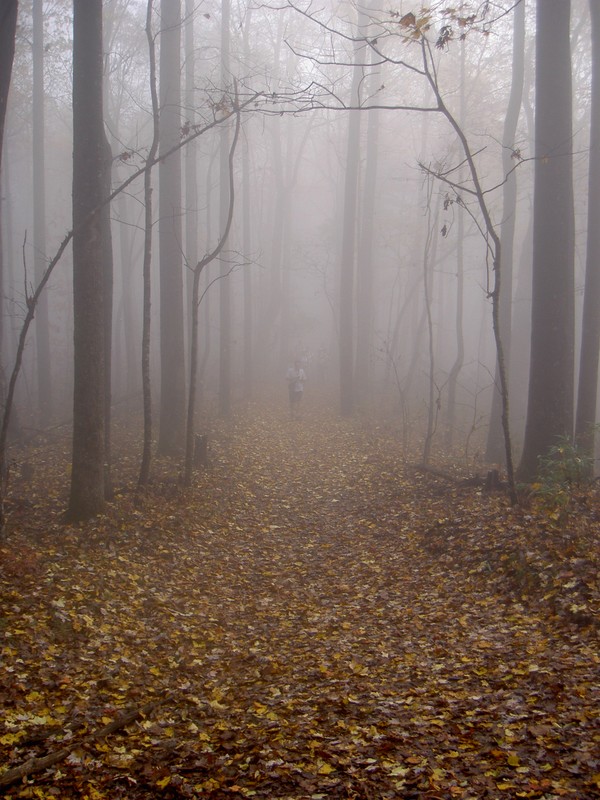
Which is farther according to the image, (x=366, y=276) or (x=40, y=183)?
(x=366, y=276)

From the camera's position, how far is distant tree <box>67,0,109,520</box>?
26.3 ft

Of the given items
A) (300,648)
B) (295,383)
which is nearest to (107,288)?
(300,648)

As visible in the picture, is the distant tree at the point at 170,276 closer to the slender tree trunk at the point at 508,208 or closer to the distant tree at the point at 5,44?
the distant tree at the point at 5,44

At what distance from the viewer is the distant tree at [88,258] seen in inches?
316

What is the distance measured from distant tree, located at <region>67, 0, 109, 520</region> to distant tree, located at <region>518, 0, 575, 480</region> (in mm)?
6060

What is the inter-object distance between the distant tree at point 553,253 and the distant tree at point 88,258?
606 cm

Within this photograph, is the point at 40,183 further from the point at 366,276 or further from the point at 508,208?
the point at 508,208

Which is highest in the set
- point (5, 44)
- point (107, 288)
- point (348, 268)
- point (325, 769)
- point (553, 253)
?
point (5, 44)

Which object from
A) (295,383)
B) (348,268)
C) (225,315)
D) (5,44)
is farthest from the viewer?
(348,268)

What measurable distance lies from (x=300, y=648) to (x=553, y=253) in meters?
6.51

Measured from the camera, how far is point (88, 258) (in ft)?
26.7

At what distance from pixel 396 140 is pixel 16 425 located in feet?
74.2

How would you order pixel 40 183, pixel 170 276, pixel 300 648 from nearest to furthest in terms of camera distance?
pixel 300 648
pixel 170 276
pixel 40 183

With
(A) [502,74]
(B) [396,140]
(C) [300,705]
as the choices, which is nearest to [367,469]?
(C) [300,705]
